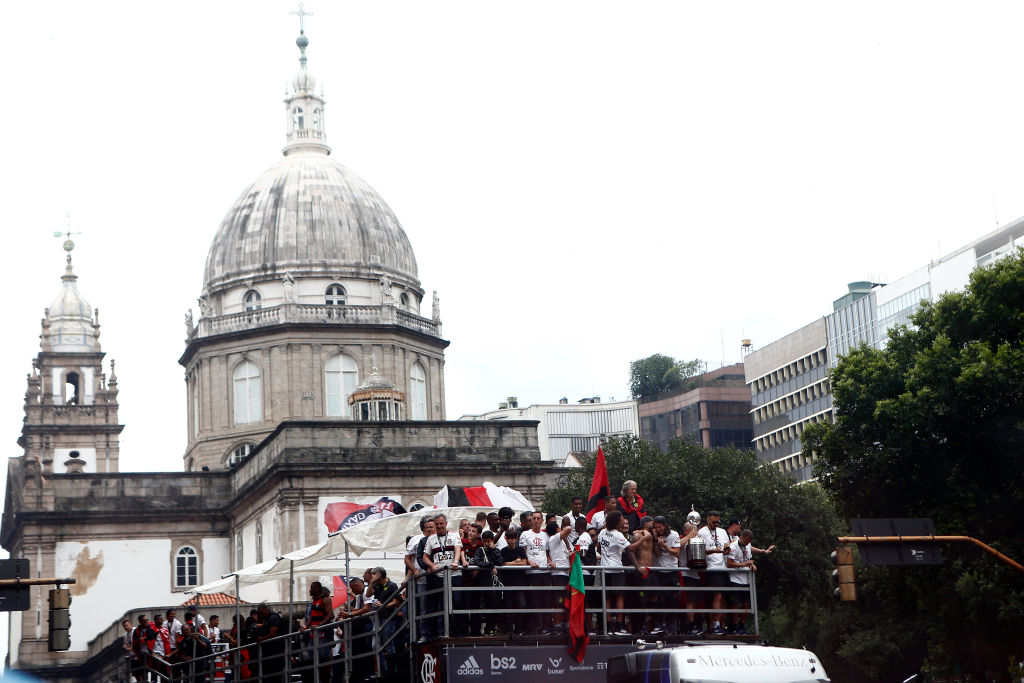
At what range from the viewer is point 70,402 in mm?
99500

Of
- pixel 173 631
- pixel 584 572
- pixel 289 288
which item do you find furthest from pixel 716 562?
pixel 289 288

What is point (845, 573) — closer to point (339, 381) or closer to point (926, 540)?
point (926, 540)

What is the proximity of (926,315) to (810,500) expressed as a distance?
15.9 m

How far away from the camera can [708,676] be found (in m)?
18.7

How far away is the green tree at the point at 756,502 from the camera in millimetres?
54094

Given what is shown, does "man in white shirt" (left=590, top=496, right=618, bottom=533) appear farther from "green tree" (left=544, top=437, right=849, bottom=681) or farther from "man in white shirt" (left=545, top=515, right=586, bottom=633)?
"green tree" (left=544, top=437, right=849, bottom=681)

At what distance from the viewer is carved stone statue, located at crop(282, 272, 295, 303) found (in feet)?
244

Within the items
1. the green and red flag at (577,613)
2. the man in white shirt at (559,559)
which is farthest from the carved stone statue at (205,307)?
the green and red flag at (577,613)

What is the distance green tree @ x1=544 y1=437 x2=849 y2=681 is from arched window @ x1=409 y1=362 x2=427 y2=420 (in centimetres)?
1742

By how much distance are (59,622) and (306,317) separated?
47.0 metres

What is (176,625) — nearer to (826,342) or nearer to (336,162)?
Answer: (336,162)

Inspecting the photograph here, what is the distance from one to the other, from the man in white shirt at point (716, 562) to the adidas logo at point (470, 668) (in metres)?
3.39

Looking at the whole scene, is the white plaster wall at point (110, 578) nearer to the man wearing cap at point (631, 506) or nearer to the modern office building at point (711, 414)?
the man wearing cap at point (631, 506)

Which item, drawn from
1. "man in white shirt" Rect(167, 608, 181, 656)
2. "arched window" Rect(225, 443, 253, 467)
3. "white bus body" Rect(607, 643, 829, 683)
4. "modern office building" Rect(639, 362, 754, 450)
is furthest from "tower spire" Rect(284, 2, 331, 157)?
"white bus body" Rect(607, 643, 829, 683)
